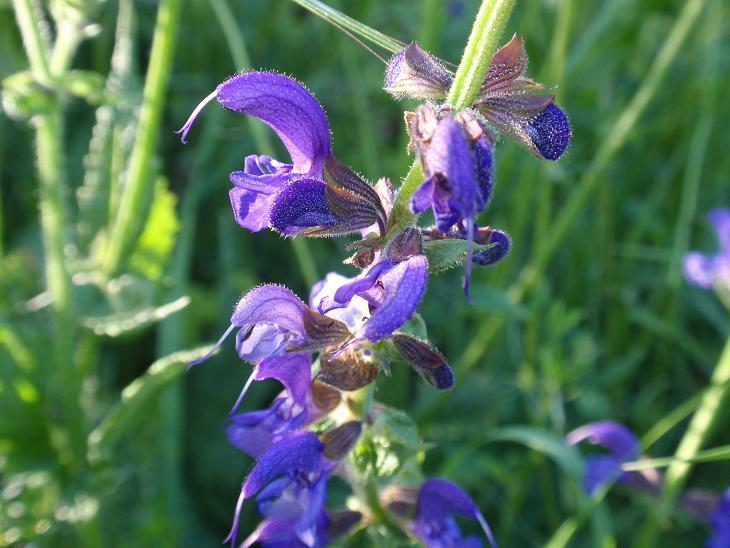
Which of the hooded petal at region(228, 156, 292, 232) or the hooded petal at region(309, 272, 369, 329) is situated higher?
the hooded petal at region(228, 156, 292, 232)

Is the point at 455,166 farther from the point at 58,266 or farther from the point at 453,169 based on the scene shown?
the point at 58,266

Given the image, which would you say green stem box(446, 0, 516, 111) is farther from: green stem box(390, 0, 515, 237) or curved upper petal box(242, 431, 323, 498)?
curved upper petal box(242, 431, 323, 498)

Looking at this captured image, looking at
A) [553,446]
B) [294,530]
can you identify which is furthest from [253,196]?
[553,446]

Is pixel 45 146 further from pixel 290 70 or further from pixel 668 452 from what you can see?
pixel 668 452

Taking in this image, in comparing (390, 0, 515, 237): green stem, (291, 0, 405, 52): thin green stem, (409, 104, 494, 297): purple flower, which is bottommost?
(409, 104, 494, 297): purple flower

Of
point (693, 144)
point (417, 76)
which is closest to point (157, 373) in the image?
point (417, 76)

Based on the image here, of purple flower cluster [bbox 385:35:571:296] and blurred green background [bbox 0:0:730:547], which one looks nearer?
purple flower cluster [bbox 385:35:571:296]

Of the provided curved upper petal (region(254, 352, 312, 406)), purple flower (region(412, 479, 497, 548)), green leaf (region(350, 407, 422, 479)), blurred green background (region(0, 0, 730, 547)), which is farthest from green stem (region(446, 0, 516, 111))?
blurred green background (region(0, 0, 730, 547))
